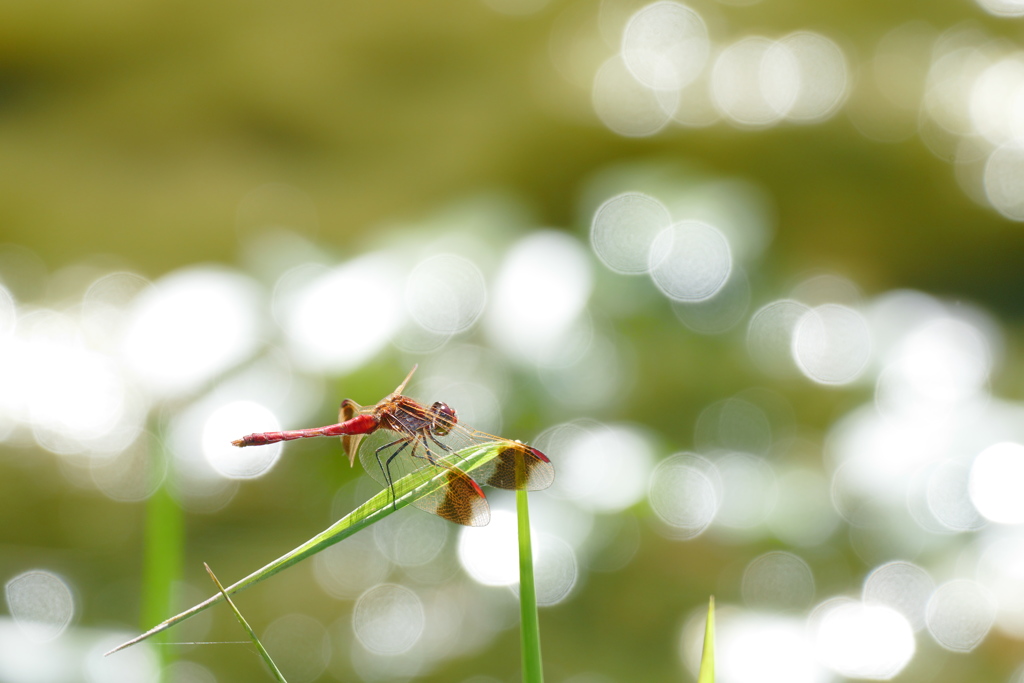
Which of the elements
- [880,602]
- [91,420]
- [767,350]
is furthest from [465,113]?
[880,602]

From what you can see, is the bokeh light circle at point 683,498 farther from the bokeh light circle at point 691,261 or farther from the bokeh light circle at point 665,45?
the bokeh light circle at point 665,45

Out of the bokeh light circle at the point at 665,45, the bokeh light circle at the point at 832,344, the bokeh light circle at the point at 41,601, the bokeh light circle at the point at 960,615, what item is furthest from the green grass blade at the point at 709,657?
the bokeh light circle at the point at 665,45

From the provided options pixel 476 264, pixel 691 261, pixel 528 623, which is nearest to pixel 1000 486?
pixel 691 261

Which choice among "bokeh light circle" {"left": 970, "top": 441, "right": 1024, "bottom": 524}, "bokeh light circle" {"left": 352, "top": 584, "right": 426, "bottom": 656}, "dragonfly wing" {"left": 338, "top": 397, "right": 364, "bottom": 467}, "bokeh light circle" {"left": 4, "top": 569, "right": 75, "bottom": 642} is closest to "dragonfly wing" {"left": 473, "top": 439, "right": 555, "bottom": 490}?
"dragonfly wing" {"left": 338, "top": 397, "right": 364, "bottom": 467}

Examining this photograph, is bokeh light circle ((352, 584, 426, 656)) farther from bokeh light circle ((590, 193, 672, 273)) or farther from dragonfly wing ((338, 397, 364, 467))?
bokeh light circle ((590, 193, 672, 273))

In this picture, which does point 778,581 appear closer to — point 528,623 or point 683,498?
point 683,498

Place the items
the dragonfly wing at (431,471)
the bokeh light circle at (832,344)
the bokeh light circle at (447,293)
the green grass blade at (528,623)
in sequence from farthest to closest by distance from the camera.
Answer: the bokeh light circle at (832,344) < the bokeh light circle at (447,293) < the dragonfly wing at (431,471) < the green grass blade at (528,623)

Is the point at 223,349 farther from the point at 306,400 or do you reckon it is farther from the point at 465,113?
the point at 465,113
